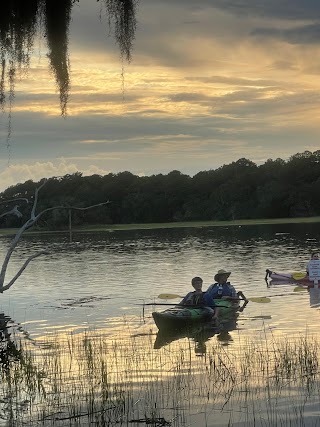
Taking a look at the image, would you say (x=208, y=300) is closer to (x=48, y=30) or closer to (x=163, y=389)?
(x=163, y=389)

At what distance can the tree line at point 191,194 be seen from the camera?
137625mm

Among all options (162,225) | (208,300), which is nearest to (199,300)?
(208,300)

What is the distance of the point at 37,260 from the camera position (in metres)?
65.5

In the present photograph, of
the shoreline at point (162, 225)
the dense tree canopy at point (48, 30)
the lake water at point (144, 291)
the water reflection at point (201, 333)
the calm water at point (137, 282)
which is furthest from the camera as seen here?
the shoreline at point (162, 225)

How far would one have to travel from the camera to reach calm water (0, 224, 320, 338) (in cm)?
2530

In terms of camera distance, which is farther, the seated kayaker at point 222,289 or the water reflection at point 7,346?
the seated kayaker at point 222,289

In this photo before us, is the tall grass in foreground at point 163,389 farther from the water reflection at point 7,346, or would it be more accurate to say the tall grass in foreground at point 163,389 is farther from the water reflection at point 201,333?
the water reflection at point 201,333

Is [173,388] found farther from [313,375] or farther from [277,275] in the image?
[277,275]

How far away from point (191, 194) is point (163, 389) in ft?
457

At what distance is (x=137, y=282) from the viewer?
1641 inches

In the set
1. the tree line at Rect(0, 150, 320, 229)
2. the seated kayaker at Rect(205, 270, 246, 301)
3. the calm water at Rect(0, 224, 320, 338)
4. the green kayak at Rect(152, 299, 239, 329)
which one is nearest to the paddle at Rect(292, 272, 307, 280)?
the calm water at Rect(0, 224, 320, 338)

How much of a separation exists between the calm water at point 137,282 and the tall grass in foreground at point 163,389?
5.72 m

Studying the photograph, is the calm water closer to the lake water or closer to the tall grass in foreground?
the lake water

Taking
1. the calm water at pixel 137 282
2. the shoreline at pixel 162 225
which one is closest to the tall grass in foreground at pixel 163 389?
the calm water at pixel 137 282
